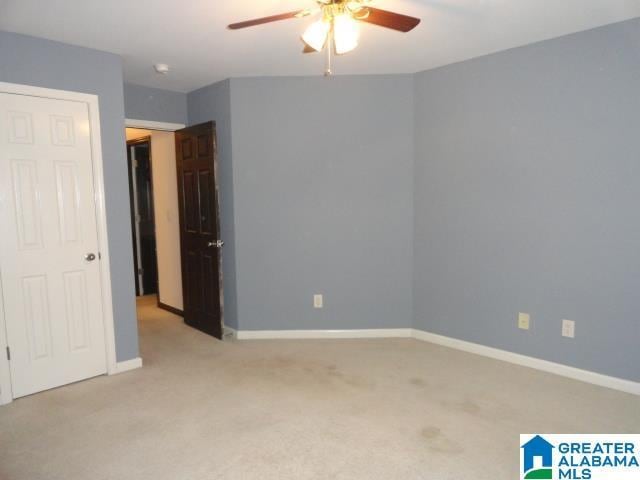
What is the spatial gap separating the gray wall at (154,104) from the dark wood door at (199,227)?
22 cm

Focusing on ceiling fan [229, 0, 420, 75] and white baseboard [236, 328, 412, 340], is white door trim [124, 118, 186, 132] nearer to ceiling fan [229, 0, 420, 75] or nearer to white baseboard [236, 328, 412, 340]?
white baseboard [236, 328, 412, 340]

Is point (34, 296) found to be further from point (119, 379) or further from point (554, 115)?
point (554, 115)

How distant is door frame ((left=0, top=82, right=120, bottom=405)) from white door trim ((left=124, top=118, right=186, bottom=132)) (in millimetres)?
975

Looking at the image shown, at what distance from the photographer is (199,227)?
4.28 m

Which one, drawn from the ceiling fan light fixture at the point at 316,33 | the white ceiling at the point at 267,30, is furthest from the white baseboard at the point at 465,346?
the ceiling fan light fixture at the point at 316,33

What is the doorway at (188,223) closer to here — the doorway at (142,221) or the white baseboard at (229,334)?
the white baseboard at (229,334)

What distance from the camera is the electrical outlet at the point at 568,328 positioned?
10.4ft

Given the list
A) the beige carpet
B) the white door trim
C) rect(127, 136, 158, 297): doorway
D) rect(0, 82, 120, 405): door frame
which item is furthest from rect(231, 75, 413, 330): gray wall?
rect(127, 136, 158, 297): doorway

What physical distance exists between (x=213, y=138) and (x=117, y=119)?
2.92 ft

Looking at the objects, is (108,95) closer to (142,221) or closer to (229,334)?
(229,334)

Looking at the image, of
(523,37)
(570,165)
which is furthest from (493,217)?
(523,37)

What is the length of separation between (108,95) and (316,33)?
1.91 m

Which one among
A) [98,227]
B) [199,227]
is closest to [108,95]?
[98,227]

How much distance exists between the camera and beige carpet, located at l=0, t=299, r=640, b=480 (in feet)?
7.22
